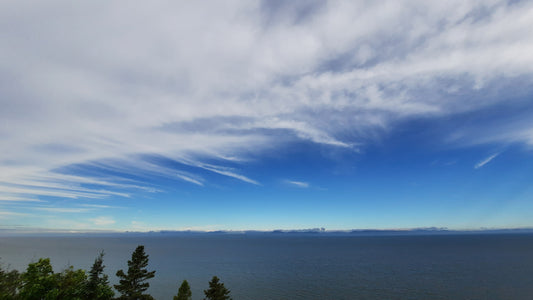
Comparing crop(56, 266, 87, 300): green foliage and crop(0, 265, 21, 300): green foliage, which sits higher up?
crop(56, 266, 87, 300): green foliage

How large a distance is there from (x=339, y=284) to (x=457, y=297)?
33.6m

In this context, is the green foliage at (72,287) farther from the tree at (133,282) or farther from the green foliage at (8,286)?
the green foliage at (8,286)

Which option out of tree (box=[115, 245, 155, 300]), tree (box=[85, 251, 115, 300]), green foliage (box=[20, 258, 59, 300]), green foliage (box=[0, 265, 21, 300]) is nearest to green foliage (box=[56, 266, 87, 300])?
tree (box=[85, 251, 115, 300])

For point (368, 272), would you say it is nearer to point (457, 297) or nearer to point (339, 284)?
point (339, 284)

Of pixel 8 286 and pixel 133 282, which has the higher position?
pixel 133 282

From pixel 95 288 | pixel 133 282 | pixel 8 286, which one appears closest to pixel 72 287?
pixel 95 288

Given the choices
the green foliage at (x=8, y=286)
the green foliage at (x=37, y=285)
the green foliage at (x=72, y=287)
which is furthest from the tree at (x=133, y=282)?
the green foliage at (x=8, y=286)

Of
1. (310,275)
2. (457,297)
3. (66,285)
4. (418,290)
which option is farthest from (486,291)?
(66,285)

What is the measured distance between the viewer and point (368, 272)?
106 metres

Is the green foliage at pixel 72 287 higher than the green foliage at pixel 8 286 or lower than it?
higher

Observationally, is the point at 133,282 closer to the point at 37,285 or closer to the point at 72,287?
the point at 72,287

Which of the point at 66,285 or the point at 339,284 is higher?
the point at 66,285

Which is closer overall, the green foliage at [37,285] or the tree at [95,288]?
the green foliage at [37,285]

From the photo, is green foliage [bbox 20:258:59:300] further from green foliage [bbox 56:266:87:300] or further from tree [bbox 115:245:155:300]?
tree [bbox 115:245:155:300]
